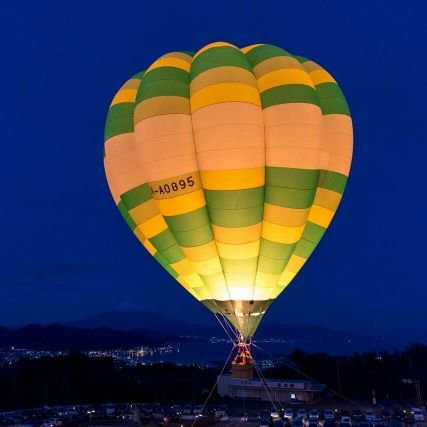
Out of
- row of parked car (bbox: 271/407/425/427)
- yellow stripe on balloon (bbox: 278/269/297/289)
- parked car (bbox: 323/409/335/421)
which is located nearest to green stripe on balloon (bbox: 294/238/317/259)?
yellow stripe on balloon (bbox: 278/269/297/289)

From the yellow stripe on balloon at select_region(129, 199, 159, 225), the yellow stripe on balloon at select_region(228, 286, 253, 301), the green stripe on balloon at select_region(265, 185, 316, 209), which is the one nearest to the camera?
the green stripe on balloon at select_region(265, 185, 316, 209)

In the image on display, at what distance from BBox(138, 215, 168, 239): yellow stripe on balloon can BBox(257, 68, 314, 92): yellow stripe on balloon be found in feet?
10.4

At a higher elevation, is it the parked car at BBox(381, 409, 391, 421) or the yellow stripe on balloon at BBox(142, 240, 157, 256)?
the yellow stripe on balloon at BBox(142, 240, 157, 256)

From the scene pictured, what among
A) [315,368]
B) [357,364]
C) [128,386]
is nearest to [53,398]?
[128,386]

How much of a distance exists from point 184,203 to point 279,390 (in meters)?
18.7

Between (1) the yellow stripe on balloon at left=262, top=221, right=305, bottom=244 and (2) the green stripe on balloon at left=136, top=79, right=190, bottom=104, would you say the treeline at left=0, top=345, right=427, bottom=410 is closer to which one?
(1) the yellow stripe on balloon at left=262, top=221, right=305, bottom=244

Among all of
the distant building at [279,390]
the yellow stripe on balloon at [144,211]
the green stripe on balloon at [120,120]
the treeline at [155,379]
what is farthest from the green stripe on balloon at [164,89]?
the treeline at [155,379]

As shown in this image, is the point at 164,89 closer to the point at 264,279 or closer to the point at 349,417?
the point at 264,279

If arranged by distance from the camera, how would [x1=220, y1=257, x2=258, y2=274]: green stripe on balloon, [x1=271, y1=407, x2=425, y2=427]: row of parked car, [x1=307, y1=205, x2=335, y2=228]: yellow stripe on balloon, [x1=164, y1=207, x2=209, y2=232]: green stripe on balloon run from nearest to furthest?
[x1=164, y1=207, x2=209, y2=232]: green stripe on balloon
[x1=220, y1=257, x2=258, y2=274]: green stripe on balloon
[x1=307, y1=205, x2=335, y2=228]: yellow stripe on balloon
[x1=271, y1=407, x2=425, y2=427]: row of parked car

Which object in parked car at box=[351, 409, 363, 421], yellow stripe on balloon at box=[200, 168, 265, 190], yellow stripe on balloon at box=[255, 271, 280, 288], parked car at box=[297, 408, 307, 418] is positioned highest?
yellow stripe on balloon at box=[200, 168, 265, 190]

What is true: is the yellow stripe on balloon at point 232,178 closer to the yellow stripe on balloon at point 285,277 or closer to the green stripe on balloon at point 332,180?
the green stripe on balloon at point 332,180

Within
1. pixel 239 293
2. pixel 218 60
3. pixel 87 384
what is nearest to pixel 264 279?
pixel 239 293

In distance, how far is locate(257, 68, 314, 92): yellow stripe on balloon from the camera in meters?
9.23

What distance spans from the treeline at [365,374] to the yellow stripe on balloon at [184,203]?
1932 cm
